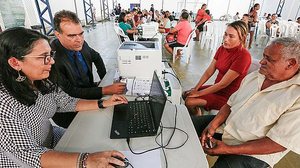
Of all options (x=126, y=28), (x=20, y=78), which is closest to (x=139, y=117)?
(x=20, y=78)

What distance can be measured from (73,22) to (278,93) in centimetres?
140

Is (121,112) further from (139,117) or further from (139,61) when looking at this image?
(139,61)

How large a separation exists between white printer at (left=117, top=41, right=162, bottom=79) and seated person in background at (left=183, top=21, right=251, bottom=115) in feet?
1.75

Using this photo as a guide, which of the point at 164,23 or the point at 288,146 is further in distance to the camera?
the point at 164,23

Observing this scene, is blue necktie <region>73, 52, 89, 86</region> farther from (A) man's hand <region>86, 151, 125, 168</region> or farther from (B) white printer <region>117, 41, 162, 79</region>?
(A) man's hand <region>86, 151, 125, 168</region>

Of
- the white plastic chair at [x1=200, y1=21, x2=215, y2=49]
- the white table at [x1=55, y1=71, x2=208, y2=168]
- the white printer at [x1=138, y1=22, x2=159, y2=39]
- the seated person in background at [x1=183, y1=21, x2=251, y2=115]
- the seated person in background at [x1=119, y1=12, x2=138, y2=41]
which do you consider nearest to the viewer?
the white table at [x1=55, y1=71, x2=208, y2=168]

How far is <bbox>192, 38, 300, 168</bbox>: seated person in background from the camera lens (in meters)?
0.83

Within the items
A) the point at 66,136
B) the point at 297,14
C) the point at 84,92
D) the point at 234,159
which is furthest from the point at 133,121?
the point at 297,14

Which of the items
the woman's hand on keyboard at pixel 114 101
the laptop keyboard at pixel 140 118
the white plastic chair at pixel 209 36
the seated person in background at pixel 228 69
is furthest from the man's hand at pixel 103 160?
the white plastic chair at pixel 209 36

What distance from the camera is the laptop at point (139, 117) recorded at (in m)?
0.91

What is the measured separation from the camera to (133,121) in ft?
3.35

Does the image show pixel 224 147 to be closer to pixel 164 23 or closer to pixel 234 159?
pixel 234 159

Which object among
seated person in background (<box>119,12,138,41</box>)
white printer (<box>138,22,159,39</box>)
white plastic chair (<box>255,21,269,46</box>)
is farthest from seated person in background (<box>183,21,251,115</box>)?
white plastic chair (<box>255,21,269,46</box>)

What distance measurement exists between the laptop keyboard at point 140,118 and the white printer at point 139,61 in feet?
1.32
